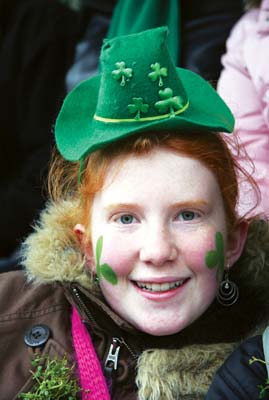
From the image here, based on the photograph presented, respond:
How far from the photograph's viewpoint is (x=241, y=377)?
1320 mm

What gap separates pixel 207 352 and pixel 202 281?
0.17 metres

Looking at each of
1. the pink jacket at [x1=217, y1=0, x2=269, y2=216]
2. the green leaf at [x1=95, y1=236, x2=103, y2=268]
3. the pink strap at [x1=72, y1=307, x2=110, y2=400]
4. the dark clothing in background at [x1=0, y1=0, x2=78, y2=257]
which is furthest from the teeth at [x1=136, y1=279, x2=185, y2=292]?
the dark clothing in background at [x1=0, y1=0, x2=78, y2=257]

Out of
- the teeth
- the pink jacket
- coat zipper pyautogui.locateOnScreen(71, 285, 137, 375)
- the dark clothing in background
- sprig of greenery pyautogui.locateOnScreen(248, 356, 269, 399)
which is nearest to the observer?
sprig of greenery pyautogui.locateOnScreen(248, 356, 269, 399)

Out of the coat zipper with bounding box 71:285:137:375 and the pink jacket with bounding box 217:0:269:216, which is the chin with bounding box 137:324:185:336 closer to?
the coat zipper with bounding box 71:285:137:375

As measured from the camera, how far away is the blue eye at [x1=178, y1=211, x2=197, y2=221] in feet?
4.58

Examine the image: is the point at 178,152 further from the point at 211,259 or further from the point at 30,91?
the point at 30,91

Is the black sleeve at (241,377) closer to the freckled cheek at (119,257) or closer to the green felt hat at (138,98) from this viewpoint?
the freckled cheek at (119,257)

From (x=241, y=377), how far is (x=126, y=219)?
0.40 m

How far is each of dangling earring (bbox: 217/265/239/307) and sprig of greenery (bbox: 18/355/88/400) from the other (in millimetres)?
374

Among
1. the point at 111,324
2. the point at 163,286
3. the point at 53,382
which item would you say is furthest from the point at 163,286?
the point at 53,382

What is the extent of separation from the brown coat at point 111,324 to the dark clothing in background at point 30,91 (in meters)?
0.86

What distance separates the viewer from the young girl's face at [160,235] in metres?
1.37

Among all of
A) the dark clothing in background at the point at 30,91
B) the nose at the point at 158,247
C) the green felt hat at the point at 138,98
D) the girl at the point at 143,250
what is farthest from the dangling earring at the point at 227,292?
the dark clothing in background at the point at 30,91

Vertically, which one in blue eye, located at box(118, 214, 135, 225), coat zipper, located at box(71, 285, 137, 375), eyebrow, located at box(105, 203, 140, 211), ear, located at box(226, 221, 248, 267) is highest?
eyebrow, located at box(105, 203, 140, 211)
